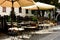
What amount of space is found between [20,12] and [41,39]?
27599 mm

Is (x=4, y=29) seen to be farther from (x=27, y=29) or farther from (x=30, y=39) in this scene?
(x=30, y=39)

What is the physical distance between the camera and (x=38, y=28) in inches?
1067

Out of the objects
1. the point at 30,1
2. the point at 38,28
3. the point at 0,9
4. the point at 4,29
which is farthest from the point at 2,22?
the point at 0,9

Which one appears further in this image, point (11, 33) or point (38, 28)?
point (38, 28)

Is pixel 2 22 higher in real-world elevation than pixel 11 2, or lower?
lower

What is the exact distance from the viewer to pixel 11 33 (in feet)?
59.0

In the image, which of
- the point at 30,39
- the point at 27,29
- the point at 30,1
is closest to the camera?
the point at 30,1

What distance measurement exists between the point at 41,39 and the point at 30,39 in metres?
0.81

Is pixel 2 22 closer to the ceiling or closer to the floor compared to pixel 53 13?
closer to the ceiling

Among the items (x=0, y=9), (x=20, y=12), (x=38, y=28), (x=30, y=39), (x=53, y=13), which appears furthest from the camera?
(x=53, y=13)

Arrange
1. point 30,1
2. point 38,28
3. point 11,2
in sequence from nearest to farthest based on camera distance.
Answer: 1. point 30,1
2. point 11,2
3. point 38,28

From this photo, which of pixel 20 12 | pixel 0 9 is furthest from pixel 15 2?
pixel 20 12

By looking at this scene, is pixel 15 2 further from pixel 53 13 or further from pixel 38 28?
pixel 53 13

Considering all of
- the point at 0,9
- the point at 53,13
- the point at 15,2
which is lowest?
the point at 53,13
